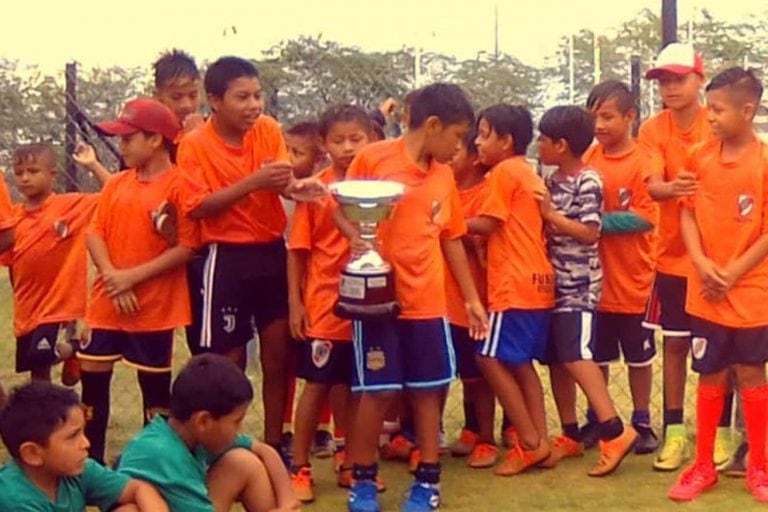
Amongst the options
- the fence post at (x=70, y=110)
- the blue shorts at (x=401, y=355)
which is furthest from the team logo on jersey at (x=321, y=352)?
the fence post at (x=70, y=110)

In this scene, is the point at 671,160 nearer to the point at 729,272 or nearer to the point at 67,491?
the point at 729,272

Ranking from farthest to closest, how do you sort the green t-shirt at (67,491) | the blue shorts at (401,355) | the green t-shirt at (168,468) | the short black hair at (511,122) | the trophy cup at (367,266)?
1. the short black hair at (511,122)
2. the blue shorts at (401,355)
3. the trophy cup at (367,266)
4. the green t-shirt at (168,468)
5. the green t-shirt at (67,491)

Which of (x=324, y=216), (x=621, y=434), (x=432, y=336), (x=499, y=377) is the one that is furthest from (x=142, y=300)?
(x=621, y=434)

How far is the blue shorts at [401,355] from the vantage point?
5.11m

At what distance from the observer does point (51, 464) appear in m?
3.84

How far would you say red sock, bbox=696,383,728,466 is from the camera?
5.37 metres

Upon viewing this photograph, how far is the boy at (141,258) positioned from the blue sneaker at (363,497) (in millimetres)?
855

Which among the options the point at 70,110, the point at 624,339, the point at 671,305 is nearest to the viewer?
the point at 671,305

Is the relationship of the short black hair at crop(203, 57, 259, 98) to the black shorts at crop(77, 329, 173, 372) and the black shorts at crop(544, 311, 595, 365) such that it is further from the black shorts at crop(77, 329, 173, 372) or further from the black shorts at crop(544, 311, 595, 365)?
the black shorts at crop(544, 311, 595, 365)

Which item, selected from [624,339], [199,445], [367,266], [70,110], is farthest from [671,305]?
[70,110]

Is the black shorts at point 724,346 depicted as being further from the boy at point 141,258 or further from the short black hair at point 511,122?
the boy at point 141,258

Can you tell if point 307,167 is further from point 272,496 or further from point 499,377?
point 272,496

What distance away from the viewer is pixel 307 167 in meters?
5.90

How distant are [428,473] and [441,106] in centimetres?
140
